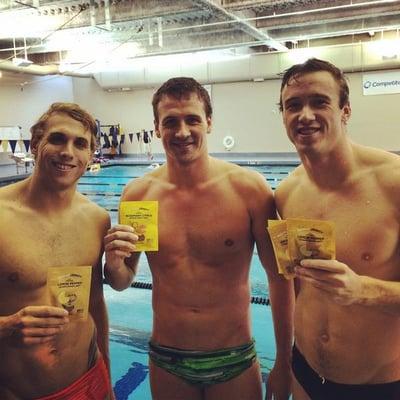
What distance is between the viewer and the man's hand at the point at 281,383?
7.30 feet

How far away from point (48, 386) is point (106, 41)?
1137cm

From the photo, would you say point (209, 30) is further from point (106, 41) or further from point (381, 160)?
point (381, 160)

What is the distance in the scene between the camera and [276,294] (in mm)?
2223

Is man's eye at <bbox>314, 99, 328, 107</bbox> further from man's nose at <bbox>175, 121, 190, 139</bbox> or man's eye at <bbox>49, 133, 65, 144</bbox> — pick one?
man's eye at <bbox>49, 133, 65, 144</bbox>

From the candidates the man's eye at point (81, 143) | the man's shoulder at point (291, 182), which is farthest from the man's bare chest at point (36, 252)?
the man's shoulder at point (291, 182)

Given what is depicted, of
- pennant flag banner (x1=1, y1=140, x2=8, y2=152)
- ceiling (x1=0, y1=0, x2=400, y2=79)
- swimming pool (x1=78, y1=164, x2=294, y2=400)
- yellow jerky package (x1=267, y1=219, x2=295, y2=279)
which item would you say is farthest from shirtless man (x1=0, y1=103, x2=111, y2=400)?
pennant flag banner (x1=1, y1=140, x2=8, y2=152)

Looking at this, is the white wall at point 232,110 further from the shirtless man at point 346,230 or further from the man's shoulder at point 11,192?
the man's shoulder at point 11,192

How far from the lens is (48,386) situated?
1913 millimetres

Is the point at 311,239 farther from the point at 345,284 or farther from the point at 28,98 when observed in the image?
the point at 28,98

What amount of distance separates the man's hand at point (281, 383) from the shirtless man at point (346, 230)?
27cm

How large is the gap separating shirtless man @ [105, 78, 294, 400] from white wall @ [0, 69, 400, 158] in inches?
540

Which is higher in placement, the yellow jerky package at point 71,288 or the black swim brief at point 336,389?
the yellow jerky package at point 71,288

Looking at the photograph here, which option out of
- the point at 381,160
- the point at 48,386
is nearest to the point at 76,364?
the point at 48,386

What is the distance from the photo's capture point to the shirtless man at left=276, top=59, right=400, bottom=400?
5.88ft
